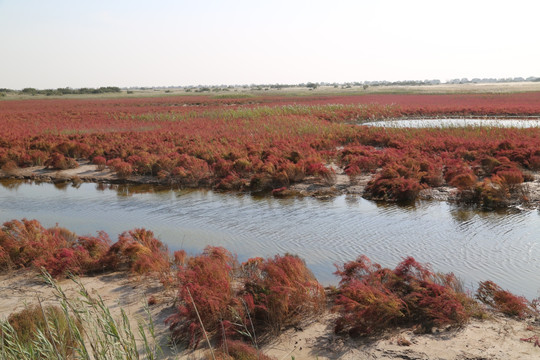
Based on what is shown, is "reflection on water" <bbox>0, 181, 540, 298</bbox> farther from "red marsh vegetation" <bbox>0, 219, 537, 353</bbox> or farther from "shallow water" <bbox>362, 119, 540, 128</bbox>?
"shallow water" <bbox>362, 119, 540, 128</bbox>

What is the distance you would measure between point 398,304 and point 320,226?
5.31m

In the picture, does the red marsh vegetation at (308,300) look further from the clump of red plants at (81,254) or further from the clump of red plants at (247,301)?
the clump of red plants at (81,254)

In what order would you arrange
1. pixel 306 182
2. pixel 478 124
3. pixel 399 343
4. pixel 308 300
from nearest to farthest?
1. pixel 399 343
2. pixel 308 300
3. pixel 306 182
4. pixel 478 124

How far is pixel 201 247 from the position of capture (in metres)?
9.91

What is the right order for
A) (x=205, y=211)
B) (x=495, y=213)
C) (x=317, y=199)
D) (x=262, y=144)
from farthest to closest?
1. (x=262, y=144)
2. (x=317, y=199)
3. (x=205, y=211)
4. (x=495, y=213)

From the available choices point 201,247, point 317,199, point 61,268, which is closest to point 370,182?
point 317,199

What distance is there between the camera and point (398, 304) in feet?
19.1

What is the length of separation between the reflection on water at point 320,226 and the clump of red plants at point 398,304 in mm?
1595

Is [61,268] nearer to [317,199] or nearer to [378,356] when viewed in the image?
[378,356]

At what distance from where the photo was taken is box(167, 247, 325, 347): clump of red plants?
5.87m

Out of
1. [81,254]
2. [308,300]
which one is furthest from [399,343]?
[81,254]

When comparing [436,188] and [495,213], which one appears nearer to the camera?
[495,213]

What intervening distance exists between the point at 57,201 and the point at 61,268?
7.68m

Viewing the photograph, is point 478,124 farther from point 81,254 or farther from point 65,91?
point 65,91
